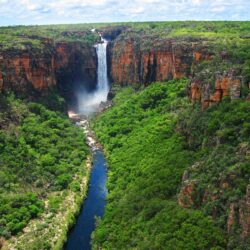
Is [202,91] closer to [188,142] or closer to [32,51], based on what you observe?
[188,142]

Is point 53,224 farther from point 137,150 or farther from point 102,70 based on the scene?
point 102,70

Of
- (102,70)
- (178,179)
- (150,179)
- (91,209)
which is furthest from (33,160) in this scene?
(102,70)

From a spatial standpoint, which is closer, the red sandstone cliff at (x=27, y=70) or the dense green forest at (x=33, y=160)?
the dense green forest at (x=33, y=160)

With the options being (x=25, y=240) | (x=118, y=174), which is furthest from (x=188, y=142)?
(x=25, y=240)

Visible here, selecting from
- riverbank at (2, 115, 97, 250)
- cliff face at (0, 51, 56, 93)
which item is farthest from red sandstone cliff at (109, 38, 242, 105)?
cliff face at (0, 51, 56, 93)

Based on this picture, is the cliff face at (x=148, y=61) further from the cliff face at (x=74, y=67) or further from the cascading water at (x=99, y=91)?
the cliff face at (x=74, y=67)

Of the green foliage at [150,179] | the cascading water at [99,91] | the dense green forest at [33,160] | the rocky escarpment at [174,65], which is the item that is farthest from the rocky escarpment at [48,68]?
the green foliage at [150,179]

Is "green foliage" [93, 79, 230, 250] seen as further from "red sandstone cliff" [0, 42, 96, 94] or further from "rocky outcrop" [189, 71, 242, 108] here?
"red sandstone cliff" [0, 42, 96, 94]
